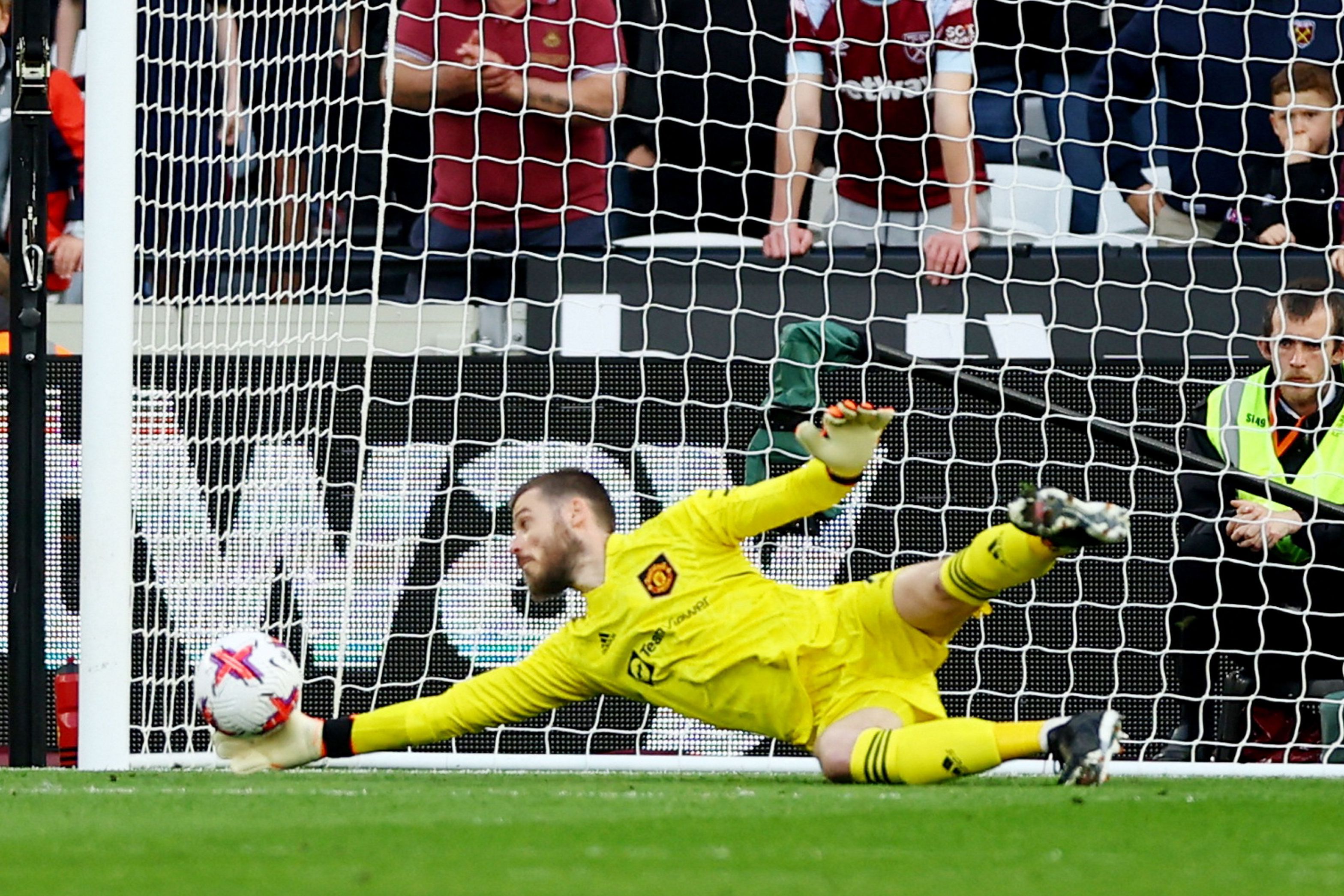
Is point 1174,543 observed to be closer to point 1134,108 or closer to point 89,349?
point 1134,108

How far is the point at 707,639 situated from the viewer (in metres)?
5.06

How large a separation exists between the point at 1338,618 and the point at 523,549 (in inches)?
99.4

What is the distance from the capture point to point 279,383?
6324 millimetres

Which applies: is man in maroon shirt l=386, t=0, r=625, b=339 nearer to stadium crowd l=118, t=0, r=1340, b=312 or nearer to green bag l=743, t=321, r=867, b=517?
stadium crowd l=118, t=0, r=1340, b=312

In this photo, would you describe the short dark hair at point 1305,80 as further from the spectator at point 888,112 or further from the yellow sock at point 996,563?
the yellow sock at point 996,563

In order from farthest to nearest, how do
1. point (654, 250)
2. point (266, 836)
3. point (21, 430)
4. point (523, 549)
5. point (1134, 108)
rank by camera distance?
point (1134, 108), point (654, 250), point (21, 430), point (523, 549), point (266, 836)

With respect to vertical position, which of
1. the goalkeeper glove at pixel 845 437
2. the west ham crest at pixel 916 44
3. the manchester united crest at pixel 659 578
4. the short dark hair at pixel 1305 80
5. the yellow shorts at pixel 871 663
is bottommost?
the yellow shorts at pixel 871 663

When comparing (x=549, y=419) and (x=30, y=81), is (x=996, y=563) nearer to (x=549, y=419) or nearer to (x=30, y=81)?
(x=549, y=419)

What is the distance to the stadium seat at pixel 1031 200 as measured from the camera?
743 centimetres

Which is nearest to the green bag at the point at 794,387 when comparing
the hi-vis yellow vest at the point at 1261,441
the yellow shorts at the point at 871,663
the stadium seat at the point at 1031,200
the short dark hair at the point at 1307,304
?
the yellow shorts at the point at 871,663

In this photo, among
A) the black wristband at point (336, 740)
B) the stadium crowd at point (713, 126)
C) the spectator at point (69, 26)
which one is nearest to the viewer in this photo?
the black wristband at point (336, 740)

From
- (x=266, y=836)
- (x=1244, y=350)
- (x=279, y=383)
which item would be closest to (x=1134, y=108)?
(x=1244, y=350)

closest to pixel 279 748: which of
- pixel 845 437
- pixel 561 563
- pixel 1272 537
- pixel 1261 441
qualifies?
pixel 561 563

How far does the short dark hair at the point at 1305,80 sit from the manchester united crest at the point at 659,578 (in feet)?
9.64
